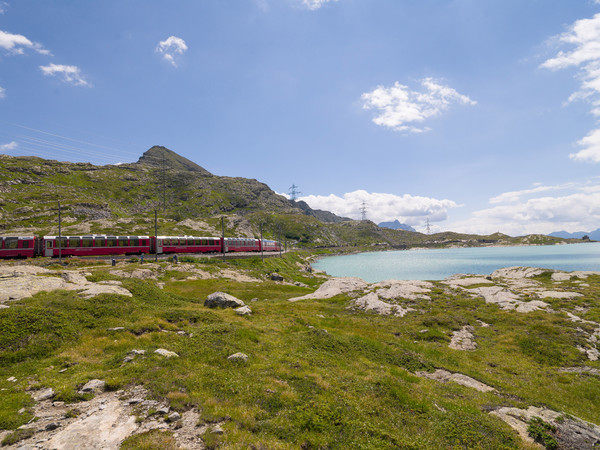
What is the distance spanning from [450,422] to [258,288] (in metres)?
41.9

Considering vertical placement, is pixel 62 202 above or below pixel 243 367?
above

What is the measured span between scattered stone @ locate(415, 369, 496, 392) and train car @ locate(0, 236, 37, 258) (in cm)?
7952

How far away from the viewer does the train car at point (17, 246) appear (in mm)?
54938

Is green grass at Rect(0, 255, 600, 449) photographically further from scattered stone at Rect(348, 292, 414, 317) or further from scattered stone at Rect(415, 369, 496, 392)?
scattered stone at Rect(348, 292, 414, 317)

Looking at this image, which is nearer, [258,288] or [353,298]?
[353,298]

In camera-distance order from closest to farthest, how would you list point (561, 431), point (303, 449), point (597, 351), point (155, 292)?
1. point (303, 449)
2. point (561, 431)
3. point (597, 351)
4. point (155, 292)

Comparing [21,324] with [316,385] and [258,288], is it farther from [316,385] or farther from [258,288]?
[258,288]

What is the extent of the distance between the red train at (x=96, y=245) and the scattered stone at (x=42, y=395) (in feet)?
184

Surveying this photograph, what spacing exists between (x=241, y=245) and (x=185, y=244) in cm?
2295

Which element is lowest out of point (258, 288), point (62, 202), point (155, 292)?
point (258, 288)

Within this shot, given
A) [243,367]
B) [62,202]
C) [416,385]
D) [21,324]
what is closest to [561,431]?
[416,385]

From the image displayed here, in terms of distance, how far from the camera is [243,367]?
48.6 ft

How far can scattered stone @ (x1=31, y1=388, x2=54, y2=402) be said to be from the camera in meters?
10.6

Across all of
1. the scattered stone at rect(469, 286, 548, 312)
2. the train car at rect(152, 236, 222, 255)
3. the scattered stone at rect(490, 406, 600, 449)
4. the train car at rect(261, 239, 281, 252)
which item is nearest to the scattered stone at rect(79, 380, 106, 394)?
the scattered stone at rect(490, 406, 600, 449)
